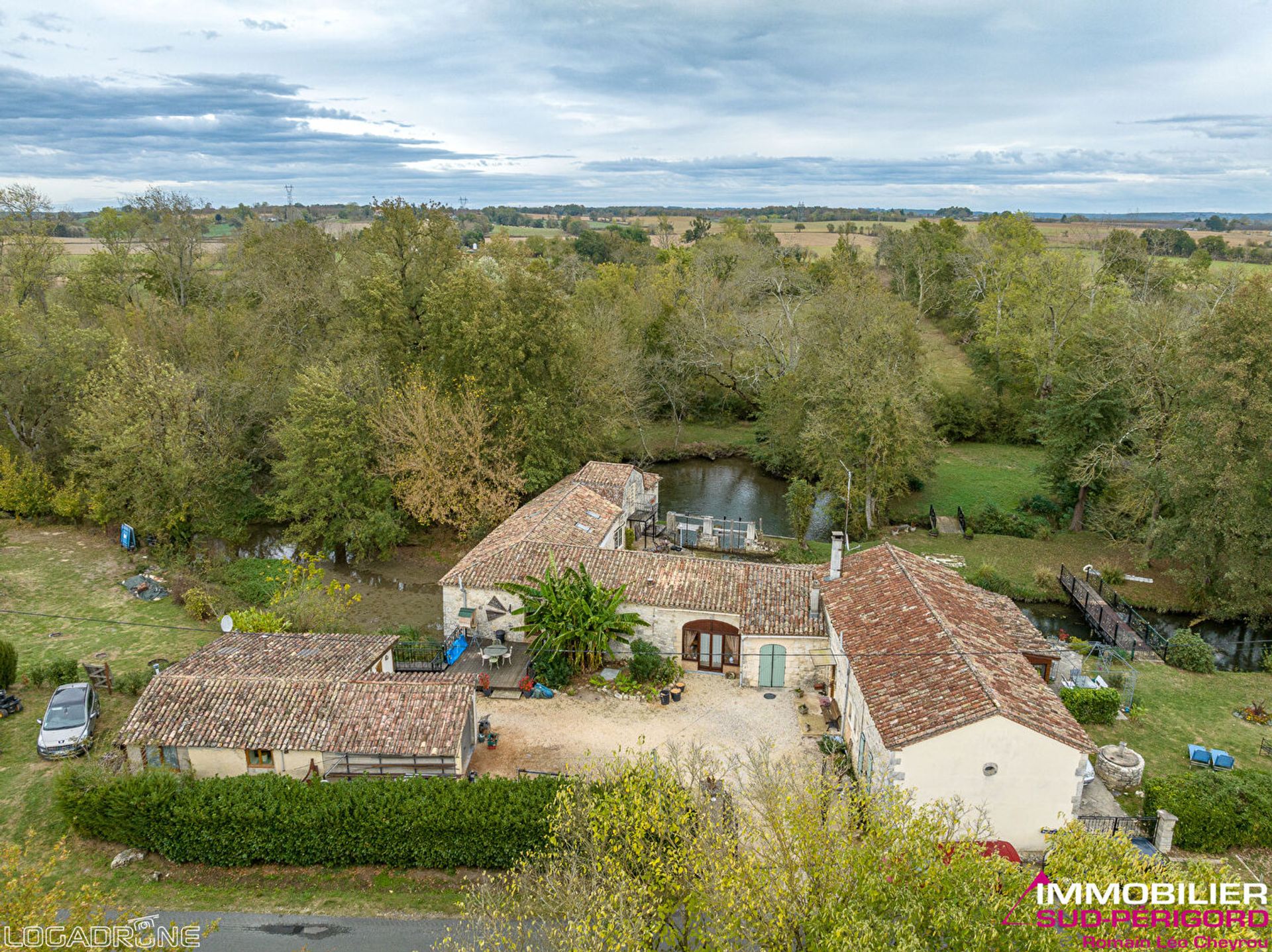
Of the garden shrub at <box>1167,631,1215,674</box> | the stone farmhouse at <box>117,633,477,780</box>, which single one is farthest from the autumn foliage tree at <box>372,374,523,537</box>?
the garden shrub at <box>1167,631,1215,674</box>

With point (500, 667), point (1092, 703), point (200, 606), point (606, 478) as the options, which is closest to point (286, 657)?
point (500, 667)

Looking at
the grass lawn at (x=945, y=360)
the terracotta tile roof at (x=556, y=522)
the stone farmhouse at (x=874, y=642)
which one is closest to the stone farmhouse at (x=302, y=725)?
the stone farmhouse at (x=874, y=642)

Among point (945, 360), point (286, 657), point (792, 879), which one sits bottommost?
point (286, 657)

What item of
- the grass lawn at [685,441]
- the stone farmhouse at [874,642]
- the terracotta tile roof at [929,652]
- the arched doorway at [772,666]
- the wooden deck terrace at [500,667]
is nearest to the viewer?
the stone farmhouse at [874,642]

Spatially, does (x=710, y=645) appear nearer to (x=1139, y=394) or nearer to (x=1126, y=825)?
(x=1126, y=825)

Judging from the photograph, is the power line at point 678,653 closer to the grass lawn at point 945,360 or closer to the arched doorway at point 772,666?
the arched doorway at point 772,666

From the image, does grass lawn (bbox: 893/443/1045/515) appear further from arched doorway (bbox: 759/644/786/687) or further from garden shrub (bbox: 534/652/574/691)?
garden shrub (bbox: 534/652/574/691)
